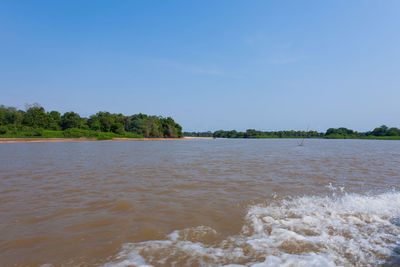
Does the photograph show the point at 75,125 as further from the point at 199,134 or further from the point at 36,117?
the point at 199,134

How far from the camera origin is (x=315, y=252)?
2773 millimetres

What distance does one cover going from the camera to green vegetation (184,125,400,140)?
335ft

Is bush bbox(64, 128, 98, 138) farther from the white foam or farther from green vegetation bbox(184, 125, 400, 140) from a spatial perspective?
green vegetation bbox(184, 125, 400, 140)

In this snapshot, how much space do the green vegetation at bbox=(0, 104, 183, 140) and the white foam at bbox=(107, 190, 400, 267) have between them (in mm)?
53280

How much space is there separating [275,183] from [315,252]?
419 centimetres

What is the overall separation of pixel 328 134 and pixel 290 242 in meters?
145

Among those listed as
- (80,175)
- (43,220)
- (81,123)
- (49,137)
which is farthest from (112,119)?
(43,220)

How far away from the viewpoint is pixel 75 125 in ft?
215

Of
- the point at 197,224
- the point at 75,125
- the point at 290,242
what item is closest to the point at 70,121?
the point at 75,125

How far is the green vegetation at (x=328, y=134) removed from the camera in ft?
335

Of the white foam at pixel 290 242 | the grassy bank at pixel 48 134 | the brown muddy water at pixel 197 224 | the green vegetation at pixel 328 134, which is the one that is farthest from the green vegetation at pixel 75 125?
the green vegetation at pixel 328 134

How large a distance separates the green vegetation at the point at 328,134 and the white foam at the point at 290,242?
87.9 metres

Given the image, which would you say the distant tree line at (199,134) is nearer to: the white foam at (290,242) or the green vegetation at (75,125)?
the green vegetation at (75,125)

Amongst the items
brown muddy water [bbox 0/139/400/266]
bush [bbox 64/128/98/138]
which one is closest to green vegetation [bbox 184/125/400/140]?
bush [bbox 64/128/98/138]
